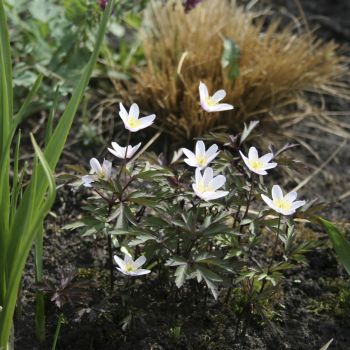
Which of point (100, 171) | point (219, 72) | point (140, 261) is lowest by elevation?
point (219, 72)

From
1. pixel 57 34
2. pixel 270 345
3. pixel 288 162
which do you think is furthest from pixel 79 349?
pixel 57 34

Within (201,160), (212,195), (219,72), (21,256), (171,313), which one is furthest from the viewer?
(219,72)

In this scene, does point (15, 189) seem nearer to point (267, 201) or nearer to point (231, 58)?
point (267, 201)

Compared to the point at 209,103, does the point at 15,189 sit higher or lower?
lower

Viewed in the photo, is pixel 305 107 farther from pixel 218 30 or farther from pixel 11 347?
pixel 11 347

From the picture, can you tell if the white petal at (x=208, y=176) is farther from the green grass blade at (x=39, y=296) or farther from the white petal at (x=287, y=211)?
the green grass blade at (x=39, y=296)

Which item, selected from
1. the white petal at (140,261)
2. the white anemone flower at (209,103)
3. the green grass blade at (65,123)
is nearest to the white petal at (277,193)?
the white anemone flower at (209,103)

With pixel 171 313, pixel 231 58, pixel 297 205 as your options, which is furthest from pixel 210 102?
pixel 231 58
